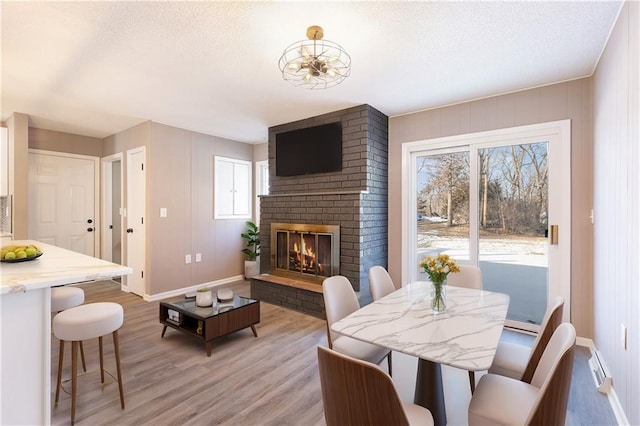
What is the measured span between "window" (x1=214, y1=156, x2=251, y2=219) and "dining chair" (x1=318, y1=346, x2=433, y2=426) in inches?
172

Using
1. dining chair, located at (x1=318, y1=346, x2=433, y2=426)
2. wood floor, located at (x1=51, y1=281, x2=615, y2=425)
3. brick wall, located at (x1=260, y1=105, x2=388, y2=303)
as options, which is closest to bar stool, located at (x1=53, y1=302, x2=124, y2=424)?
wood floor, located at (x1=51, y1=281, x2=615, y2=425)

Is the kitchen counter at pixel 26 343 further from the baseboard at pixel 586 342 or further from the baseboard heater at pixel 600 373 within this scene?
the baseboard at pixel 586 342

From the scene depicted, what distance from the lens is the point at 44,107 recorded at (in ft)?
12.1

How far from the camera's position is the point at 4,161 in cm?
399

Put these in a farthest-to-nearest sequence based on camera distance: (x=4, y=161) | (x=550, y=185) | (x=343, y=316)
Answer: (x=4, y=161) → (x=550, y=185) → (x=343, y=316)

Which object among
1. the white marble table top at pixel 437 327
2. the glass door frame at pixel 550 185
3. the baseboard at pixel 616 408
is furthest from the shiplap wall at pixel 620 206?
the white marble table top at pixel 437 327

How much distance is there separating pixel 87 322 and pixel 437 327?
194cm

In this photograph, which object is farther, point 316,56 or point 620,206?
point 316,56

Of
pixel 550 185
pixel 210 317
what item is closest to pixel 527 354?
pixel 550 185

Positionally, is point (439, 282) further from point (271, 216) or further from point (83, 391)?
point (271, 216)

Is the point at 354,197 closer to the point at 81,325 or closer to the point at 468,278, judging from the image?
the point at 468,278

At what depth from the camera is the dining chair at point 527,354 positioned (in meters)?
1.54

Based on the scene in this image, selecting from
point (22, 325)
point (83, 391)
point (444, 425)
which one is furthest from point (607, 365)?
point (83, 391)

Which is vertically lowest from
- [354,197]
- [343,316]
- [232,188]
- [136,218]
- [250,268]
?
[250,268]
